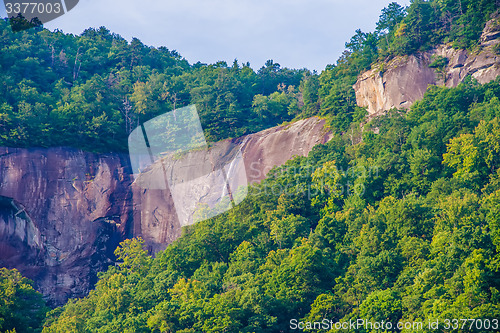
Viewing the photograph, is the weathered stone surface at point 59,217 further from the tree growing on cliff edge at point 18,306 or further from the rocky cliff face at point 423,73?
the rocky cliff face at point 423,73

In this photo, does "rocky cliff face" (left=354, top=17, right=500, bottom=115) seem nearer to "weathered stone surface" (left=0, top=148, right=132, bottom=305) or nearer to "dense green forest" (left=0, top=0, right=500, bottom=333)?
"dense green forest" (left=0, top=0, right=500, bottom=333)

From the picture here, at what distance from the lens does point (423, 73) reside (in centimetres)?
4906

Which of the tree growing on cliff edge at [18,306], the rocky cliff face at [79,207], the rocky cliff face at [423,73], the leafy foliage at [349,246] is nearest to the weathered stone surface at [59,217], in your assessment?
the rocky cliff face at [79,207]

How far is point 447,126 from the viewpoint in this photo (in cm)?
4131

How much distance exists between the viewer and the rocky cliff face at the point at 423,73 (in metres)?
46.9

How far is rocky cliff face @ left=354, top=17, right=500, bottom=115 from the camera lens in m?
46.9

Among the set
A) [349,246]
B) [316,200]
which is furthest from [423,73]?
[349,246]

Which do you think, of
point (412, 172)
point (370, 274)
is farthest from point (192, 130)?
point (370, 274)

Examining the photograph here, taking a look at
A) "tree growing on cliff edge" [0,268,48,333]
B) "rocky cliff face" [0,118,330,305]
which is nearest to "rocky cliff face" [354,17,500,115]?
"rocky cliff face" [0,118,330,305]

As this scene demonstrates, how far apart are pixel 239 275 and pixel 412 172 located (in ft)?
44.7

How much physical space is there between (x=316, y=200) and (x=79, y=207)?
19371mm

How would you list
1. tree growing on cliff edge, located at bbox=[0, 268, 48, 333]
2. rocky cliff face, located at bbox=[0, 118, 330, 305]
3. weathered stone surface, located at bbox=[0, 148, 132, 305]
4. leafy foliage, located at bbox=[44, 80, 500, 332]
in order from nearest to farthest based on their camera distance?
leafy foliage, located at bbox=[44, 80, 500, 332], tree growing on cliff edge, located at bbox=[0, 268, 48, 333], weathered stone surface, located at bbox=[0, 148, 132, 305], rocky cliff face, located at bbox=[0, 118, 330, 305]

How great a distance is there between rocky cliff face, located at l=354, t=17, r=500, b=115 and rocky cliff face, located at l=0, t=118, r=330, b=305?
5.49 meters

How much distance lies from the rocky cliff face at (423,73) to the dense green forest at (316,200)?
1.21m
